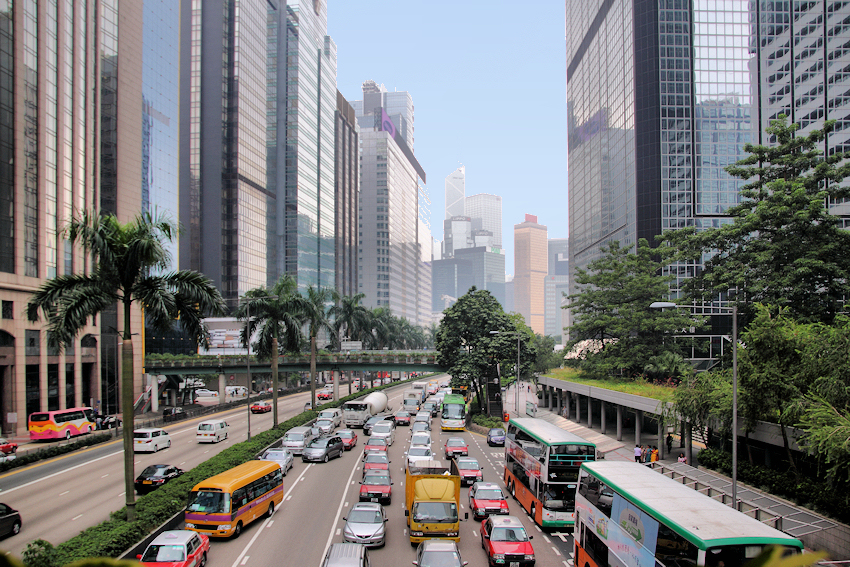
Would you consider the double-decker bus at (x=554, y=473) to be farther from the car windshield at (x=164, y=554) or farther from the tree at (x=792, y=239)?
the tree at (x=792, y=239)

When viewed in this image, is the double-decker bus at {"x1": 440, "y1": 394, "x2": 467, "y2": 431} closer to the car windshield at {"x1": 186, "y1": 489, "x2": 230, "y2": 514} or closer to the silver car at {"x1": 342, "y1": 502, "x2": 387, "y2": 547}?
the silver car at {"x1": 342, "y1": 502, "x2": 387, "y2": 547}

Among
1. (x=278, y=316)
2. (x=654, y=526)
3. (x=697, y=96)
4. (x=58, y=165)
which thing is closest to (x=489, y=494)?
(x=654, y=526)

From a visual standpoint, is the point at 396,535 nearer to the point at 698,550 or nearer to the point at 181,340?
the point at 698,550

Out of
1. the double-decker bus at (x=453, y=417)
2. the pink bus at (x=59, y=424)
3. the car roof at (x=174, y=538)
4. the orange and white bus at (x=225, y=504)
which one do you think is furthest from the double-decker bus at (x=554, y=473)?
the pink bus at (x=59, y=424)

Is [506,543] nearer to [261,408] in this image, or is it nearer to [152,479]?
[152,479]

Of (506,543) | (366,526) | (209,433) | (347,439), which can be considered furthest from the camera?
(209,433)

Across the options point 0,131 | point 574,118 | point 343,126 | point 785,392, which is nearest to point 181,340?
point 0,131

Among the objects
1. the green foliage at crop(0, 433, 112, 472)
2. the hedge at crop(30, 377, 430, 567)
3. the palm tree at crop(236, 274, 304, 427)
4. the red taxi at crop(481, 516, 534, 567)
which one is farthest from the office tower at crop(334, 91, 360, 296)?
the red taxi at crop(481, 516, 534, 567)
